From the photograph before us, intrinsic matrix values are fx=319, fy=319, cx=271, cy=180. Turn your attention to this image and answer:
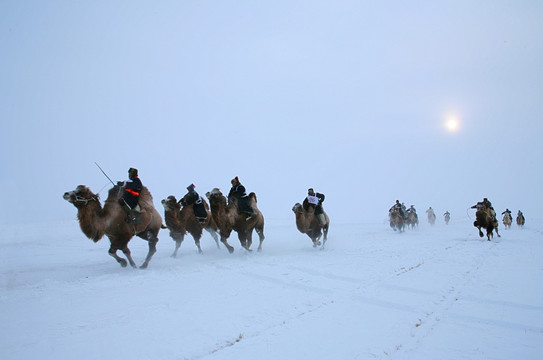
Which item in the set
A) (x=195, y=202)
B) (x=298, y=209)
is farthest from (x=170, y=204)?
(x=298, y=209)

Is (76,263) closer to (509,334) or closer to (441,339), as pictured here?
(441,339)

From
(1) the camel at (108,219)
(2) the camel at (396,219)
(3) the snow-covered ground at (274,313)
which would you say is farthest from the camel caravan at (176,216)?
(2) the camel at (396,219)

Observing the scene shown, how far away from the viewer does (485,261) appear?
9.27m

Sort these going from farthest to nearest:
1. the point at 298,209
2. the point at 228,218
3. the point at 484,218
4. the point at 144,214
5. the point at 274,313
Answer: the point at 484,218 < the point at 298,209 < the point at 228,218 < the point at 144,214 < the point at 274,313

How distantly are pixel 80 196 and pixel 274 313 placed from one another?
19.6 ft

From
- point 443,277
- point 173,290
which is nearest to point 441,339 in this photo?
point 443,277

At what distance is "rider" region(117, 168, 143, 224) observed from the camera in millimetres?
8156

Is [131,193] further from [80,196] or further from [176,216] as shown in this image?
[176,216]

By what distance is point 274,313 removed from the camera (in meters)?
4.58

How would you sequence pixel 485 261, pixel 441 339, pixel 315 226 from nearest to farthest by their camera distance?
pixel 441 339
pixel 485 261
pixel 315 226

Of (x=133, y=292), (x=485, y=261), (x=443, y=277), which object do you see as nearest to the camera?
(x=133, y=292)

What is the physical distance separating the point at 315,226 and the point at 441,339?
9.60 metres

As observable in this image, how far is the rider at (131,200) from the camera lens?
816cm

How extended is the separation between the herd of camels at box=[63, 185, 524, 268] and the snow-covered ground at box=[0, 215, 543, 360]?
3.43ft
